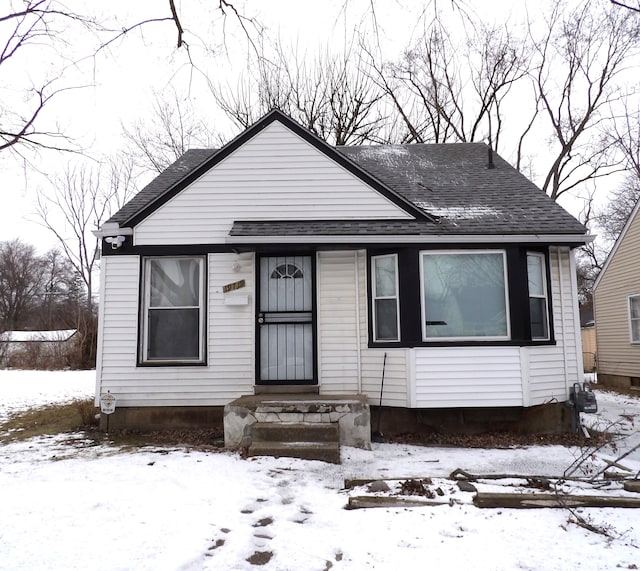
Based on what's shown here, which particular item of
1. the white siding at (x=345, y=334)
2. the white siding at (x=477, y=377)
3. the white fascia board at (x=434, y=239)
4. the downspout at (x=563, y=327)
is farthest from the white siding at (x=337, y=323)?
the downspout at (x=563, y=327)

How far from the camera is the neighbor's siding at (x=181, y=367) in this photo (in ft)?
22.9

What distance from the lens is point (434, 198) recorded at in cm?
791

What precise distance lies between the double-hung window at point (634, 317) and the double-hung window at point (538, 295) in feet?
26.8

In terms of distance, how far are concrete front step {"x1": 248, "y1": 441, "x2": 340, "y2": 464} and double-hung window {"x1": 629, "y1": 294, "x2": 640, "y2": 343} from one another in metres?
11.7

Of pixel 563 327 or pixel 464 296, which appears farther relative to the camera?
pixel 563 327

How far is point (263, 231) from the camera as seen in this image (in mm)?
6809

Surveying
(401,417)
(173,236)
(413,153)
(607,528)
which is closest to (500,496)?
(607,528)

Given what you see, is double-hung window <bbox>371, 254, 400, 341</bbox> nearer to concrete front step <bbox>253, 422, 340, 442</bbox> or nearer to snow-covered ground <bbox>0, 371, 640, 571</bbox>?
concrete front step <bbox>253, 422, 340, 442</bbox>

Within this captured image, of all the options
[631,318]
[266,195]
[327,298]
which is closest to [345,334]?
[327,298]

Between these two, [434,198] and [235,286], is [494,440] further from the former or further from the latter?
[235,286]

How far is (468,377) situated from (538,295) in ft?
5.70

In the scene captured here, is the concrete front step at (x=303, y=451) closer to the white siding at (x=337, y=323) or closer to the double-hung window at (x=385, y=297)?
the white siding at (x=337, y=323)

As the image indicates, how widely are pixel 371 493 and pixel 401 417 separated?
8.71ft

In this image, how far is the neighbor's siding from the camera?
697 centimetres
